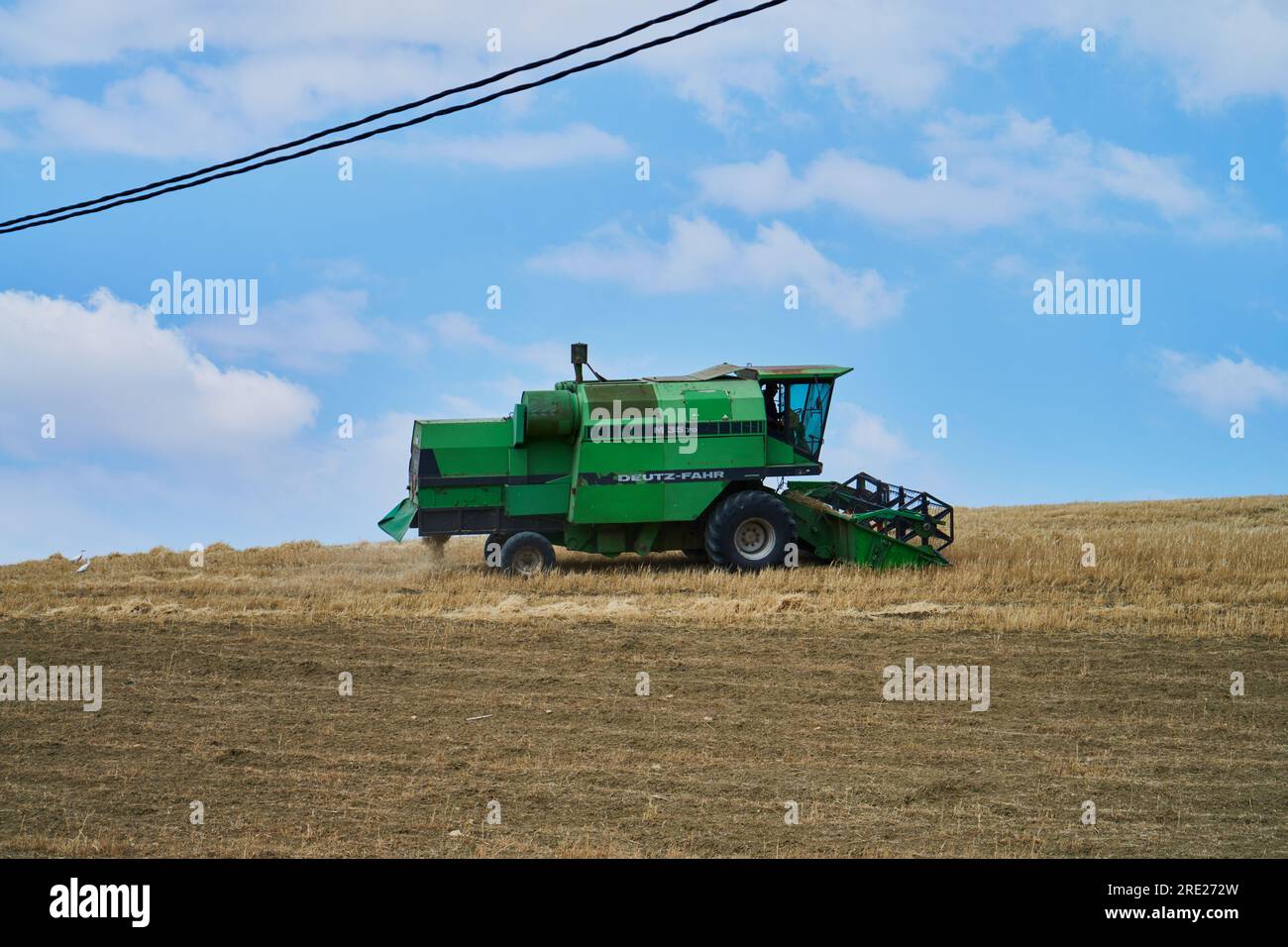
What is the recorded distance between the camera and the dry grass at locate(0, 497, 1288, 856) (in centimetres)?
821

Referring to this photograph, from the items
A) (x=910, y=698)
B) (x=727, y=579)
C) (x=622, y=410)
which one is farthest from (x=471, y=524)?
(x=910, y=698)

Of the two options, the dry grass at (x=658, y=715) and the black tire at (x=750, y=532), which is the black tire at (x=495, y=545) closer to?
the dry grass at (x=658, y=715)

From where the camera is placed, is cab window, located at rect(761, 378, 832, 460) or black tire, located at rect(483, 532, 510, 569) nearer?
black tire, located at rect(483, 532, 510, 569)

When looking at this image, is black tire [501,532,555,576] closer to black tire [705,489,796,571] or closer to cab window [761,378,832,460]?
black tire [705,489,796,571]

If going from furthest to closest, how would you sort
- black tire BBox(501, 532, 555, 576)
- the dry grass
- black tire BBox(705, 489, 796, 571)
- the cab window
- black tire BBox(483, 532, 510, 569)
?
the cab window
black tire BBox(705, 489, 796, 571)
black tire BBox(483, 532, 510, 569)
black tire BBox(501, 532, 555, 576)
the dry grass

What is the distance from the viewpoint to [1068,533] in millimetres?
22141

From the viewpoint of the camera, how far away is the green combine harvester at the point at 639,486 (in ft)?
58.5

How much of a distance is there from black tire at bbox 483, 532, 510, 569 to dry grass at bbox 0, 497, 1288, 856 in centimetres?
102

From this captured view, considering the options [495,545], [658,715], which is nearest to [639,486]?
[495,545]

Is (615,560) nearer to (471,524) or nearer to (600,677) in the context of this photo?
(471,524)

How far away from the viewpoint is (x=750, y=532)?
60.1ft

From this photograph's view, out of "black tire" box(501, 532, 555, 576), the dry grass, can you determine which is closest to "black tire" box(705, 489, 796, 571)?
the dry grass

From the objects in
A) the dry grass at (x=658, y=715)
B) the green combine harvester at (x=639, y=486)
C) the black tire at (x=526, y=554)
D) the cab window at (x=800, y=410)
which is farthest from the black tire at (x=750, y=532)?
the black tire at (x=526, y=554)

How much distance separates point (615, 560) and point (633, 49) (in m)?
10.5
